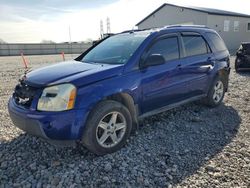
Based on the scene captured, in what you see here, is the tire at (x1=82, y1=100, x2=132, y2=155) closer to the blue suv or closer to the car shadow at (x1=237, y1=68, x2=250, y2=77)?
the blue suv

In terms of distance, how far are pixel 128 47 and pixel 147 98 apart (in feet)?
3.13

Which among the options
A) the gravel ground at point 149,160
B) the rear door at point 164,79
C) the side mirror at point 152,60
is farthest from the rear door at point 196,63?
the side mirror at point 152,60

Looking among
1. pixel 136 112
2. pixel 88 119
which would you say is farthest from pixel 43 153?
pixel 136 112

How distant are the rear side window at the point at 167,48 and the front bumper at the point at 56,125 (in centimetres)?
175

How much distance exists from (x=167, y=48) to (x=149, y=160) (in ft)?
6.74

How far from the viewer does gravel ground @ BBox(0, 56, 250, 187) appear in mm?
2914

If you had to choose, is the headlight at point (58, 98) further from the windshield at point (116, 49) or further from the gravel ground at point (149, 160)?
the windshield at point (116, 49)

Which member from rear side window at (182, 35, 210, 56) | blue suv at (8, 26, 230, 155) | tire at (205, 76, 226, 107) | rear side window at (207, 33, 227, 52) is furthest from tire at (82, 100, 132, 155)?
rear side window at (207, 33, 227, 52)

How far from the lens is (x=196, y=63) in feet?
15.7

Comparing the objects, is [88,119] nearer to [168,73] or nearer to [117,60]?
[117,60]

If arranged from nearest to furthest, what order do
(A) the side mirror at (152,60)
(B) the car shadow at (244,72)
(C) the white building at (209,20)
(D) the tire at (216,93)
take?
(A) the side mirror at (152,60), (D) the tire at (216,93), (B) the car shadow at (244,72), (C) the white building at (209,20)

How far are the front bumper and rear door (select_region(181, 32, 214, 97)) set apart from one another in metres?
2.30

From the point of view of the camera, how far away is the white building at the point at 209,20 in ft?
90.5

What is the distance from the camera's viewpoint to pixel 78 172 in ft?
9.99
